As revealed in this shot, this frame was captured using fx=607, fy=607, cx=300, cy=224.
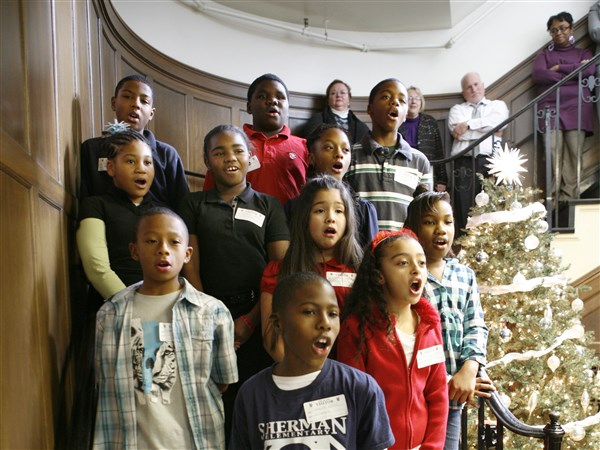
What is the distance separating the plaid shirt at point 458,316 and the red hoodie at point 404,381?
0.94ft

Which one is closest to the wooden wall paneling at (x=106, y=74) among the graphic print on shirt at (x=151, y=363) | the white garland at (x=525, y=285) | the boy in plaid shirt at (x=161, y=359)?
the boy in plaid shirt at (x=161, y=359)

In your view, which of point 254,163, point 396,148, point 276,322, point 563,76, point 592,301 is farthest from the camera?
point 563,76

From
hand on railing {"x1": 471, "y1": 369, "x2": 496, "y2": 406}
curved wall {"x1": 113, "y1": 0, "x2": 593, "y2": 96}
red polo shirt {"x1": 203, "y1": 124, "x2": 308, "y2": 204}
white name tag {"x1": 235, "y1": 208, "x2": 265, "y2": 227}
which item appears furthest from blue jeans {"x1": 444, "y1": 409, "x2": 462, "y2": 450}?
curved wall {"x1": 113, "y1": 0, "x2": 593, "y2": 96}

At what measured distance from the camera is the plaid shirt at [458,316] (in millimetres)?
2256

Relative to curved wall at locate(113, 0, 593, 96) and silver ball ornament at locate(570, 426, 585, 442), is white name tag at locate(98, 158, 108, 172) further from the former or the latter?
curved wall at locate(113, 0, 593, 96)

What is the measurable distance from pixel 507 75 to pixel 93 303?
558 centimetres

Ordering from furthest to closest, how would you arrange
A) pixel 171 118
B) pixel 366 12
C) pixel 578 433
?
pixel 366 12 < pixel 171 118 < pixel 578 433

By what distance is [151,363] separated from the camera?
6.23 ft

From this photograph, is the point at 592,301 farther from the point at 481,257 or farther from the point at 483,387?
the point at 483,387

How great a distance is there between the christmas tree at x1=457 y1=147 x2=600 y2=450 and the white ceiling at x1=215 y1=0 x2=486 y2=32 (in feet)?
9.84

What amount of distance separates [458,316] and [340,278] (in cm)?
50

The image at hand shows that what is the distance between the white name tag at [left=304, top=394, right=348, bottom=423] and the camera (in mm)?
1645

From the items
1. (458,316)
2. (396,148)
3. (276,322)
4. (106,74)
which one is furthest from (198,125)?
(276,322)

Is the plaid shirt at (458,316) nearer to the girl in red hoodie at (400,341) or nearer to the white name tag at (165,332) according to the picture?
the girl in red hoodie at (400,341)
